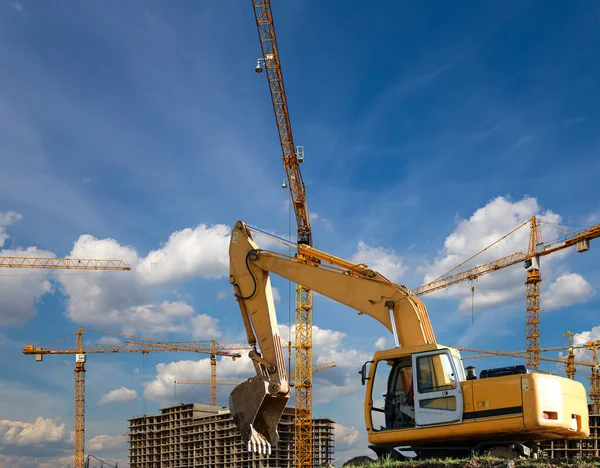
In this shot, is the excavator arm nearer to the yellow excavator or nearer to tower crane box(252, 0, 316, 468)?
the yellow excavator

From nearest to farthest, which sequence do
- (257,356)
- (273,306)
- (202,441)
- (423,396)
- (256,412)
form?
(423,396) → (256,412) → (257,356) → (273,306) → (202,441)

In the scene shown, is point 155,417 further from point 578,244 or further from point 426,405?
point 426,405

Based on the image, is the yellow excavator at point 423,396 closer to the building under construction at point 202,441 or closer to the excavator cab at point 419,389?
the excavator cab at point 419,389

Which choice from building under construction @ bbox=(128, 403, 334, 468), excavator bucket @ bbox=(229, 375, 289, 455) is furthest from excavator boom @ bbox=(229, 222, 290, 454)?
building under construction @ bbox=(128, 403, 334, 468)

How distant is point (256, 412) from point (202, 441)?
34411mm

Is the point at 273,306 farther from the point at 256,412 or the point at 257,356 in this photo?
the point at 256,412

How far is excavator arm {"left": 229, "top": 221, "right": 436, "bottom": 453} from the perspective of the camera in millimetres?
15297

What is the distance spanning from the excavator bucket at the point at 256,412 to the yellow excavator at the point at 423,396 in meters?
0.02

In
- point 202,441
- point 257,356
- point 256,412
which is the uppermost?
point 257,356

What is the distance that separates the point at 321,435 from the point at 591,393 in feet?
80.4

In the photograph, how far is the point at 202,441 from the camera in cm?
4888

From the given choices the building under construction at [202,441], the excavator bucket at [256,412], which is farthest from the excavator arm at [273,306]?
the building under construction at [202,441]

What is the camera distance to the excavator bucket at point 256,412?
54.0 ft

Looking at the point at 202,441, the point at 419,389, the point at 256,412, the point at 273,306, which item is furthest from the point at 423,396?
the point at 202,441
